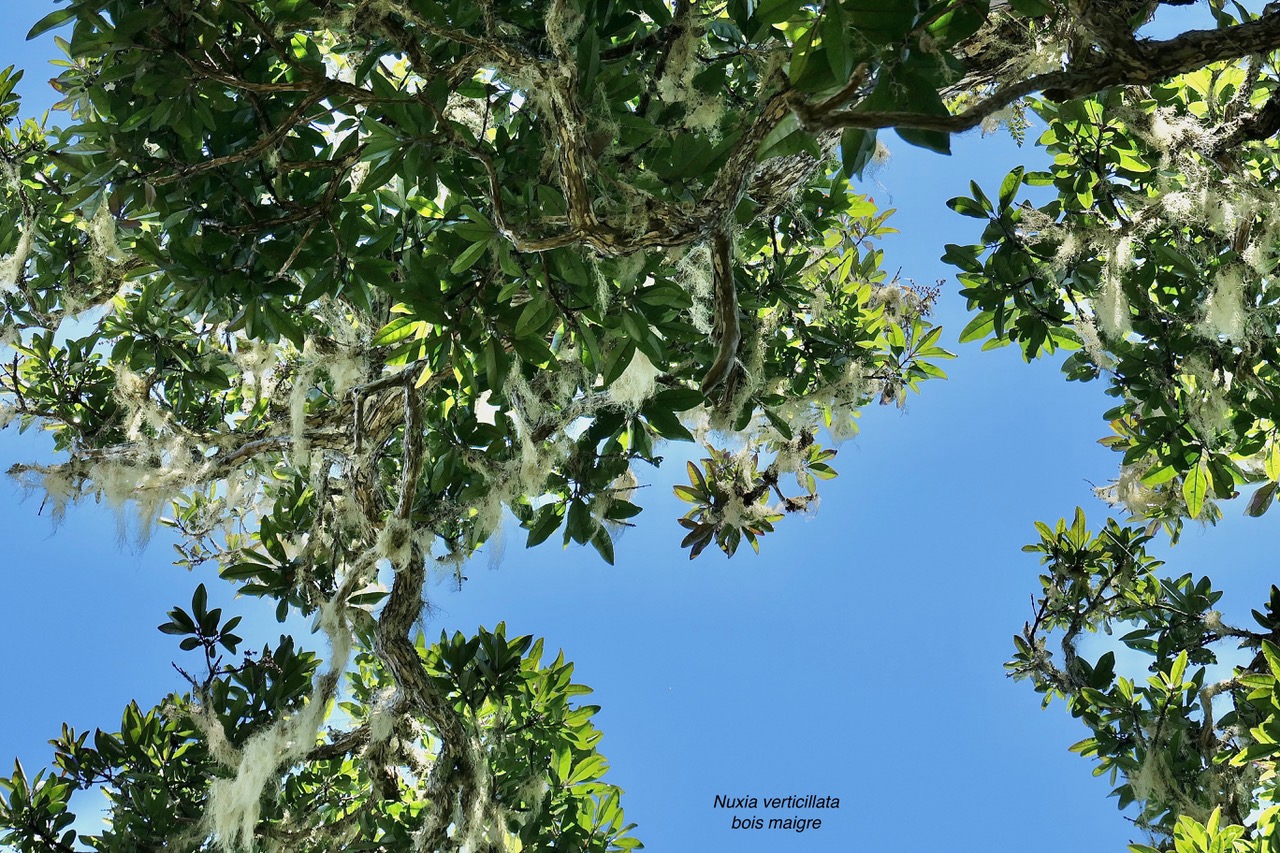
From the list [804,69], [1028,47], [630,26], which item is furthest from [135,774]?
[1028,47]

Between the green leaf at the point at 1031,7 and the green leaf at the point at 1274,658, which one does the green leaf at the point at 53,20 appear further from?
the green leaf at the point at 1274,658

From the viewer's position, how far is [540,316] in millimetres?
2078

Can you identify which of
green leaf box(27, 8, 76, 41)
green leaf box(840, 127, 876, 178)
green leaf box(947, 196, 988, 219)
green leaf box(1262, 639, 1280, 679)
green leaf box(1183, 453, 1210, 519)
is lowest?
green leaf box(1262, 639, 1280, 679)

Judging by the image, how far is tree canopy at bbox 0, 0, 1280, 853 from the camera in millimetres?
1932

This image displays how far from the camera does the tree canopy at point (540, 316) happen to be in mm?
1932

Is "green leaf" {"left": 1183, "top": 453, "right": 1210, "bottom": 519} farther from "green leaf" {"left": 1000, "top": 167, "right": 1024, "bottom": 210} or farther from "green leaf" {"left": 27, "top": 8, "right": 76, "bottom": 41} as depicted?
"green leaf" {"left": 27, "top": 8, "right": 76, "bottom": 41}

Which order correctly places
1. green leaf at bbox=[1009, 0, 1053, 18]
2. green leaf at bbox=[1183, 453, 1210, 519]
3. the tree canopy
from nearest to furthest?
green leaf at bbox=[1009, 0, 1053, 18] < the tree canopy < green leaf at bbox=[1183, 453, 1210, 519]

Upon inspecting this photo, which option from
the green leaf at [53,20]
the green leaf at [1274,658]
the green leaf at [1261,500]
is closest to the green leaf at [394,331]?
the green leaf at [53,20]

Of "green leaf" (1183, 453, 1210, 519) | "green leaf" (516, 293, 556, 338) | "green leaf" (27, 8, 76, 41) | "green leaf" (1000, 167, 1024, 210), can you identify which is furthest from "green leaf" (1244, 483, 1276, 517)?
"green leaf" (27, 8, 76, 41)

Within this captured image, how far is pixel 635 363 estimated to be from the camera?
2.22m

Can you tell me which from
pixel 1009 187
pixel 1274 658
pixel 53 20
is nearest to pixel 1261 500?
pixel 1274 658

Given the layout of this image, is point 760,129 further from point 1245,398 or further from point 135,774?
point 135,774

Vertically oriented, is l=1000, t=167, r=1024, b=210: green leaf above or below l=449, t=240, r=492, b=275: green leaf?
above

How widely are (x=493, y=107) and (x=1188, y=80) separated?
2.07 m
